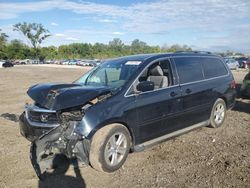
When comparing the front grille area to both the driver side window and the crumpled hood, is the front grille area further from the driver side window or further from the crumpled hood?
the driver side window

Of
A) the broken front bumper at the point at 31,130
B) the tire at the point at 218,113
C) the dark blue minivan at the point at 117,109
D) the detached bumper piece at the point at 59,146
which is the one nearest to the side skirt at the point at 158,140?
the dark blue minivan at the point at 117,109

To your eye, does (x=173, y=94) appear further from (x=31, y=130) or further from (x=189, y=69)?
(x=31, y=130)

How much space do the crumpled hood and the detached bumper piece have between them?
33cm

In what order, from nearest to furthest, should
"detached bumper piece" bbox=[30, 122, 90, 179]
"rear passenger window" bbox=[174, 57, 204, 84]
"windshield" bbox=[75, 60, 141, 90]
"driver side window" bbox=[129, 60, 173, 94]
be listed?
"detached bumper piece" bbox=[30, 122, 90, 179] → "windshield" bbox=[75, 60, 141, 90] → "driver side window" bbox=[129, 60, 173, 94] → "rear passenger window" bbox=[174, 57, 204, 84]

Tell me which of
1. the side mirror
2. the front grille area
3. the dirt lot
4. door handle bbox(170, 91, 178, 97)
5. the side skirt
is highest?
the side mirror

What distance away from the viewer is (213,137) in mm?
7152

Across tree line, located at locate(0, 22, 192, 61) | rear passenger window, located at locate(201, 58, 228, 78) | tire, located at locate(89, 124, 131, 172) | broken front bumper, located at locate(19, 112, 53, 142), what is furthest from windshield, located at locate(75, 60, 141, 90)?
tree line, located at locate(0, 22, 192, 61)

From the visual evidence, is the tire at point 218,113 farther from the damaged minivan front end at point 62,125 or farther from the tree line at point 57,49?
the tree line at point 57,49

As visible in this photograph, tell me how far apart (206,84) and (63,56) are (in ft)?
390

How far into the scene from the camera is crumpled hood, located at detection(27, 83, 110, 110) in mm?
5113

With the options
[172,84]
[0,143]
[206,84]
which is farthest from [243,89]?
[0,143]

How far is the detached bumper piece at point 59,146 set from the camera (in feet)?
16.5

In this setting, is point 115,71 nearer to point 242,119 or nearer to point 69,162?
point 69,162

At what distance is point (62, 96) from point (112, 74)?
148 cm
